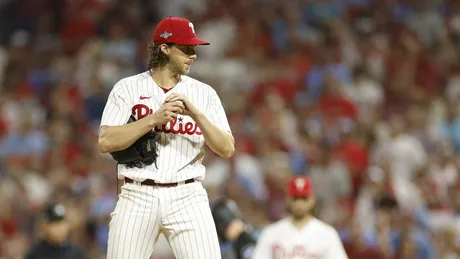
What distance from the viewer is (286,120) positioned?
11.1 metres

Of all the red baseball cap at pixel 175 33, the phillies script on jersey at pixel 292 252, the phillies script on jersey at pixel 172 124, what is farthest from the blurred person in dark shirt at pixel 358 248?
the red baseball cap at pixel 175 33

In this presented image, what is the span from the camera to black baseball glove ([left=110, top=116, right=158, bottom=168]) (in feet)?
15.2

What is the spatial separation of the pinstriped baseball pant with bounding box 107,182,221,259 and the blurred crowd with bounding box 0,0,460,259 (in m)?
4.19

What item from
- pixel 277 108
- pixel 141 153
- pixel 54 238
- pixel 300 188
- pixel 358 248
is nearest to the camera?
pixel 141 153

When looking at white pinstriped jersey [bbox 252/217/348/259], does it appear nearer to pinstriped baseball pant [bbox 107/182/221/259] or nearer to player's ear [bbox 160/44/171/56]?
pinstriped baseball pant [bbox 107/182/221/259]

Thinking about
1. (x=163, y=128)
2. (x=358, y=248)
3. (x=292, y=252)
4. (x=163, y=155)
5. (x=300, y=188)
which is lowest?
(x=358, y=248)

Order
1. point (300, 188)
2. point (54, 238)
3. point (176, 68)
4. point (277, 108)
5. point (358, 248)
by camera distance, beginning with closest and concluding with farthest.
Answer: point (176, 68) → point (300, 188) → point (54, 238) → point (358, 248) → point (277, 108)

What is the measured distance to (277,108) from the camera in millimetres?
11164

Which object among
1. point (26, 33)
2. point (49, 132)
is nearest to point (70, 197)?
point (49, 132)

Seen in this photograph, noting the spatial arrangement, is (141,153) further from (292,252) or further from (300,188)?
(292,252)

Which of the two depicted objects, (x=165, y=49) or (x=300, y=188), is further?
(x=300, y=188)

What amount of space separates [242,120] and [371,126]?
148 cm

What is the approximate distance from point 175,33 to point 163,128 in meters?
0.46

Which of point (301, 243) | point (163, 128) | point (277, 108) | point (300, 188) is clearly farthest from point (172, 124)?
point (277, 108)
